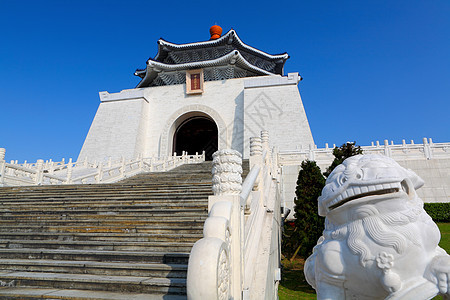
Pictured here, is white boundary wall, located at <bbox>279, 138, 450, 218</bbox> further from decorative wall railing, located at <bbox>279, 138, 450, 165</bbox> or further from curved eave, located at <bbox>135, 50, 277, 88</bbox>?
curved eave, located at <bbox>135, 50, 277, 88</bbox>

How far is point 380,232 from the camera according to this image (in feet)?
5.31

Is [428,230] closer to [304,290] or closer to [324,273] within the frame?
[324,273]

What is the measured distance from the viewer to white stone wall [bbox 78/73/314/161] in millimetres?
18375

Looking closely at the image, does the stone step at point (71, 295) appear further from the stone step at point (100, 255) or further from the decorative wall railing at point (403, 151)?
the decorative wall railing at point (403, 151)

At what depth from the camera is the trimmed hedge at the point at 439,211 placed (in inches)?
391

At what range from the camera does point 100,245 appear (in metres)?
3.96

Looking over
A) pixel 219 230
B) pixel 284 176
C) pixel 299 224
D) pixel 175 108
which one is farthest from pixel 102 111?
pixel 219 230

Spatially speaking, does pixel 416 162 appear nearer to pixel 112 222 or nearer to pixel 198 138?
pixel 112 222

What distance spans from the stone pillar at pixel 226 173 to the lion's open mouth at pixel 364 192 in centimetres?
113

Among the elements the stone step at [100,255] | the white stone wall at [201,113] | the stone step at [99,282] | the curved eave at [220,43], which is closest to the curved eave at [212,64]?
the white stone wall at [201,113]

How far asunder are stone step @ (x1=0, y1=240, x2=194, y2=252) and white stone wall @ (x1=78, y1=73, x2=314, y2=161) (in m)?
14.0

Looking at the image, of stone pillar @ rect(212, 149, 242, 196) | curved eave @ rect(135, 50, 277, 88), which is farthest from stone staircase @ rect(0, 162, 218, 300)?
curved eave @ rect(135, 50, 277, 88)

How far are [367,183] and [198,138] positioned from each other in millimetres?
26707

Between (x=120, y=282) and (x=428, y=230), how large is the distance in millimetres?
2812
